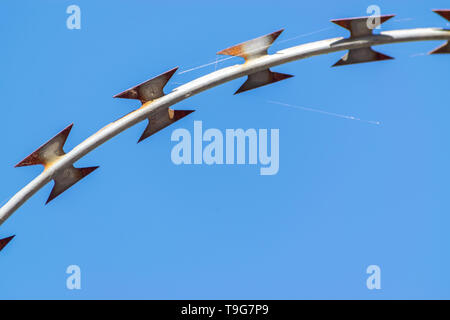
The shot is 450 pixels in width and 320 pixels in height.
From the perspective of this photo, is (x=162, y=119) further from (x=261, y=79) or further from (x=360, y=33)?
(x=360, y=33)

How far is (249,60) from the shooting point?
971cm

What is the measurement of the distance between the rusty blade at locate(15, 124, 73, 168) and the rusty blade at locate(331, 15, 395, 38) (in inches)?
185

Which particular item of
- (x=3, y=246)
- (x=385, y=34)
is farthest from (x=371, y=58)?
(x=3, y=246)

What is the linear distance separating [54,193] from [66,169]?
45cm

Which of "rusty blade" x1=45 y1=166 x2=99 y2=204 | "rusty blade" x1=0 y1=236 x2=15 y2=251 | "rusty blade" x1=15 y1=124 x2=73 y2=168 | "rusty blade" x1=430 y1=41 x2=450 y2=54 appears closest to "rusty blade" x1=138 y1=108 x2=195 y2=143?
"rusty blade" x1=45 y1=166 x2=99 y2=204

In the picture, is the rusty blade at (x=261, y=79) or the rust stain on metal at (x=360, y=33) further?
the rusty blade at (x=261, y=79)

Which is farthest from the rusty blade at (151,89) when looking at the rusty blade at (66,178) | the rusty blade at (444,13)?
the rusty blade at (444,13)

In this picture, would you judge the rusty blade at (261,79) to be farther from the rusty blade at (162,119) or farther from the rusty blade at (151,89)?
the rusty blade at (151,89)

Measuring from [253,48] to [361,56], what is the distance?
1818 mm

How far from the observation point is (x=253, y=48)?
9.69 m

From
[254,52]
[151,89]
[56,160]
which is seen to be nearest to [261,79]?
[254,52]

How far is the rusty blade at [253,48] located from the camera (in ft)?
31.6

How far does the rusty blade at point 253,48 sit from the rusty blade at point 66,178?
3029mm

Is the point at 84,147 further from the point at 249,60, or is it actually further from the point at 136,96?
the point at 249,60
